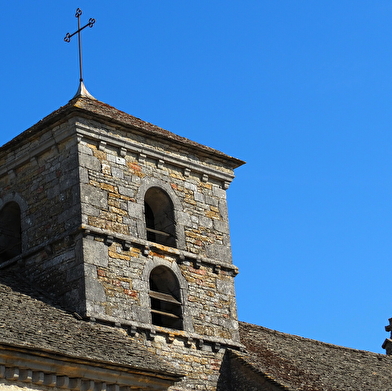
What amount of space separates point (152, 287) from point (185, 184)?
2.23 m

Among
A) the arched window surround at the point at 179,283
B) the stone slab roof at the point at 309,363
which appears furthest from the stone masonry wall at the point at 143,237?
the stone slab roof at the point at 309,363

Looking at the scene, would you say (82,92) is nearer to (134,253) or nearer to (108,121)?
(108,121)

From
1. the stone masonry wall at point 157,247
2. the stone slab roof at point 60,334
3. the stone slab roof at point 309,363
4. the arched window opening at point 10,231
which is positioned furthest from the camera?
the arched window opening at point 10,231

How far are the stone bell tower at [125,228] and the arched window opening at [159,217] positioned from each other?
2 cm

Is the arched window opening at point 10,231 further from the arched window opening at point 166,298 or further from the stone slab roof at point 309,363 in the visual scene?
the stone slab roof at point 309,363

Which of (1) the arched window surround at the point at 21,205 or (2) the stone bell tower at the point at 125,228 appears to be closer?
(2) the stone bell tower at the point at 125,228

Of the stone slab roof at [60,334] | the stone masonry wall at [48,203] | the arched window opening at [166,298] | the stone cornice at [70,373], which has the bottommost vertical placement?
the stone cornice at [70,373]

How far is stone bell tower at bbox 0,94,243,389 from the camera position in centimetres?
1844

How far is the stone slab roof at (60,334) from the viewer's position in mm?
15188

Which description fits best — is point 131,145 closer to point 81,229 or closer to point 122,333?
point 81,229

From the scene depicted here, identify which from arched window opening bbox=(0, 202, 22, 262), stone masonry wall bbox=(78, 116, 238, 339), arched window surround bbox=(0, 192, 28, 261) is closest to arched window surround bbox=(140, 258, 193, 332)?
stone masonry wall bbox=(78, 116, 238, 339)

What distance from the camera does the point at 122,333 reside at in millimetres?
17953

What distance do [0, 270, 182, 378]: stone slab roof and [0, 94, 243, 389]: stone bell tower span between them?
47cm

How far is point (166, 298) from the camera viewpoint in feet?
63.3
